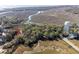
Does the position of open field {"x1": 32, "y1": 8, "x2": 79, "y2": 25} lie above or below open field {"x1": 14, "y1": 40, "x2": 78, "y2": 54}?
above

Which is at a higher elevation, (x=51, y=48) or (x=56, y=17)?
(x=56, y=17)

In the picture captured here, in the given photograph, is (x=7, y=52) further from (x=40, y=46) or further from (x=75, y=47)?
(x=75, y=47)

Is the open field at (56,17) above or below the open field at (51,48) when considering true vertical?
above

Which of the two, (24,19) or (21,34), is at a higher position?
(24,19)

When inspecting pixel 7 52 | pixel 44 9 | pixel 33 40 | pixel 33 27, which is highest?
pixel 44 9

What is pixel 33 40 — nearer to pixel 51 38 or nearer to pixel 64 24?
pixel 51 38
